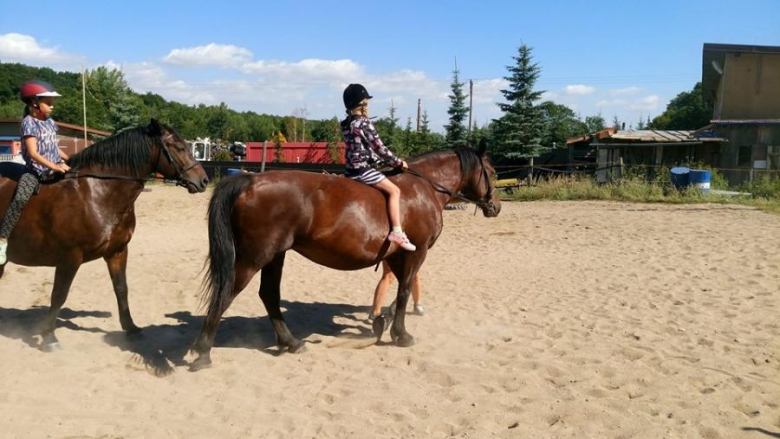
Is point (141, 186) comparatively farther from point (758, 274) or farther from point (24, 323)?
point (758, 274)

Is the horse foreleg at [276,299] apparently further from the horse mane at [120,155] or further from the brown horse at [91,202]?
the horse mane at [120,155]

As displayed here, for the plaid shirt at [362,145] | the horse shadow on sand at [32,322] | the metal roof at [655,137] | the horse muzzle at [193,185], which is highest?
the metal roof at [655,137]

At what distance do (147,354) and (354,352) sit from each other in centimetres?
207

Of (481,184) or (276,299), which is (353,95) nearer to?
(481,184)

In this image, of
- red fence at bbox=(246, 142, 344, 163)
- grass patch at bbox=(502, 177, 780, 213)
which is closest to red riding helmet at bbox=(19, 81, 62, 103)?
grass patch at bbox=(502, 177, 780, 213)

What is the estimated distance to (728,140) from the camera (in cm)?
2492

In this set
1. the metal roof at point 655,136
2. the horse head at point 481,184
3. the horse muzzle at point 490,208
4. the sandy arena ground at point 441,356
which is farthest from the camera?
the metal roof at point 655,136

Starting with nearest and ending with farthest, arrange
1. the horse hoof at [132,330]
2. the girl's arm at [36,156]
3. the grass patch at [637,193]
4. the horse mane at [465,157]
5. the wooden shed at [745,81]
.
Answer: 1. the girl's arm at [36,156]
2. the horse hoof at [132,330]
3. the horse mane at [465,157]
4. the grass patch at [637,193]
5. the wooden shed at [745,81]

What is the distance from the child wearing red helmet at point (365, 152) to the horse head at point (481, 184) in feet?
4.24

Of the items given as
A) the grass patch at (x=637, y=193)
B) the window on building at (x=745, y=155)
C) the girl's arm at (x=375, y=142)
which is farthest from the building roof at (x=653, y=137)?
the girl's arm at (x=375, y=142)

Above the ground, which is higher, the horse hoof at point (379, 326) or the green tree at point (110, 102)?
the green tree at point (110, 102)

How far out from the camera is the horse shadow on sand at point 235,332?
562cm

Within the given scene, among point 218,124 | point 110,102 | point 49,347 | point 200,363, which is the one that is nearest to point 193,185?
point 200,363

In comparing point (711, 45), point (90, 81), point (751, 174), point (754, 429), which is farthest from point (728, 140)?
point (90, 81)
